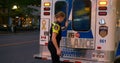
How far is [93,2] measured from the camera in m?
9.91

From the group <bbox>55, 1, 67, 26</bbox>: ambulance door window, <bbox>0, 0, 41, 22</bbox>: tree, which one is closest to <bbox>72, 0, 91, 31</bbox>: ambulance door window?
<bbox>55, 1, 67, 26</bbox>: ambulance door window

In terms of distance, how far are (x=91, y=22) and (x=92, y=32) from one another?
0.28 meters

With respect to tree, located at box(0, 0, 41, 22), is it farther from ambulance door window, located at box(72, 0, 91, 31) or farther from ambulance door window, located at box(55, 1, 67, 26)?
ambulance door window, located at box(72, 0, 91, 31)

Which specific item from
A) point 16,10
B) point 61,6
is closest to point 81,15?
point 61,6

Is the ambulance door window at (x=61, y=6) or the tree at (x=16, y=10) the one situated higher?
the tree at (x=16, y=10)

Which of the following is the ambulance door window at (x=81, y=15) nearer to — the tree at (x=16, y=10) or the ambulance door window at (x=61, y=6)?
the ambulance door window at (x=61, y=6)

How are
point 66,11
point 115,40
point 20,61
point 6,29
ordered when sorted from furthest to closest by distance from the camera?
point 6,29
point 20,61
point 66,11
point 115,40

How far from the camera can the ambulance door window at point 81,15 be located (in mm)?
9992

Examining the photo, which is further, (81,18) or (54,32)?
(81,18)

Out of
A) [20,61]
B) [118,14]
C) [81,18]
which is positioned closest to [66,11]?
[81,18]

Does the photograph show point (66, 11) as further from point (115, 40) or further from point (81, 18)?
point (115, 40)

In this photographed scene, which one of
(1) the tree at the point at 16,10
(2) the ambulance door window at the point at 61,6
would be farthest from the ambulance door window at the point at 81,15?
(1) the tree at the point at 16,10

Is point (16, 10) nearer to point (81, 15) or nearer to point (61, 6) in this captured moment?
point (61, 6)

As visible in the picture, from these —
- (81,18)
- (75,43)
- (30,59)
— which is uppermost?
(81,18)
